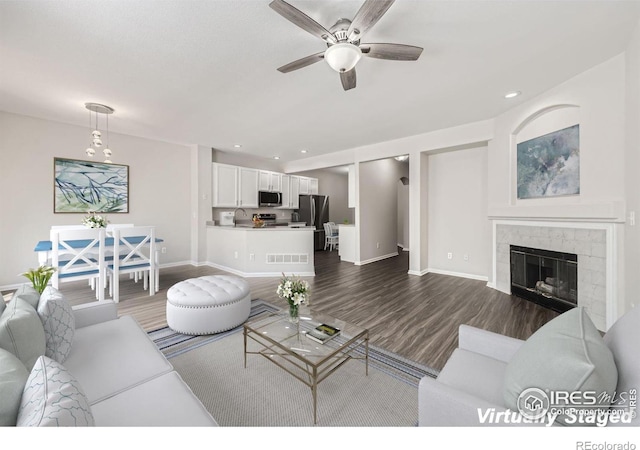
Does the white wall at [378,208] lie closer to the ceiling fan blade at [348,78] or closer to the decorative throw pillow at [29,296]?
the ceiling fan blade at [348,78]

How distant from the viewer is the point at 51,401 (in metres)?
0.67

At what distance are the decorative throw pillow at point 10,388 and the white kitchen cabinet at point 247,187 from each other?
5.44 m

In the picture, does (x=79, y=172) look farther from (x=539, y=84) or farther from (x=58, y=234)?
(x=539, y=84)

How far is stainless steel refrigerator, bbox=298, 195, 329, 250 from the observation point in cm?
745

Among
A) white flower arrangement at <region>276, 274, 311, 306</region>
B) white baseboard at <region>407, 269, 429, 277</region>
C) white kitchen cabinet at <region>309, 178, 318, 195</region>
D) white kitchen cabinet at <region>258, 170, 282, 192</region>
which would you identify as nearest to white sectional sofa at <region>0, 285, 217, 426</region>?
white flower arrangement at <region>276, 274, 311, 306</region>

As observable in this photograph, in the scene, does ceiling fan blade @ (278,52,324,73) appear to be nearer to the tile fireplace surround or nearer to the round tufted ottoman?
the round tufted ottoman

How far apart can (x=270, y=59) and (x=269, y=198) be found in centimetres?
438

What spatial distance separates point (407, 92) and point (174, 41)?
2.50m

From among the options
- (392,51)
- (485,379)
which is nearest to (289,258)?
(392,51)

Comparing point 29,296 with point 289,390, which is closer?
point 29,296

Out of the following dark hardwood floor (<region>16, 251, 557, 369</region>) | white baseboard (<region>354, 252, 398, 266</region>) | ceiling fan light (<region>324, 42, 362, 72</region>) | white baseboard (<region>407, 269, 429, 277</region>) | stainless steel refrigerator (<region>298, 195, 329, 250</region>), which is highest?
ceiling fan light (<region>324, 42, 362, 72</region>)

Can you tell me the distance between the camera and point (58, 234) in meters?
2.99

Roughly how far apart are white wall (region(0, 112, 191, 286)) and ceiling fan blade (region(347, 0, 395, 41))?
4.80m

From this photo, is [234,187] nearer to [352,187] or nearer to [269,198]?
[269,198]
